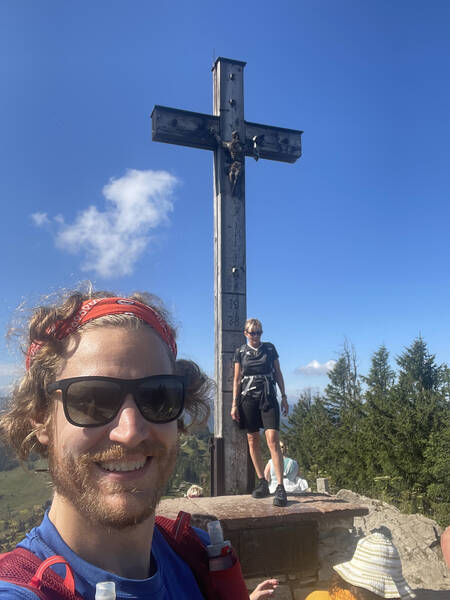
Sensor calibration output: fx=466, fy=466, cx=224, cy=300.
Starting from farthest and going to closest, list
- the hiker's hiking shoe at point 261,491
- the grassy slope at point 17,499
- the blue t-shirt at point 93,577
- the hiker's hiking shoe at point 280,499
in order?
1. the grassy slope at point 17,499
2. the hiker's hiking shoe at point 261,491
3. the hiker's hiking shoe at point 280,499
4. the blue t-shirt at point 93,577

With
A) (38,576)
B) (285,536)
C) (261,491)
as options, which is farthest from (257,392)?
(38,576)

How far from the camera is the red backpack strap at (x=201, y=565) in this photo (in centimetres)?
125

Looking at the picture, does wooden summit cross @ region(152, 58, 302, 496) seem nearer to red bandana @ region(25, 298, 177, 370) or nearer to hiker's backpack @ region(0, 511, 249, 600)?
hiker's backpack @ region(0, 511, 249, 600)

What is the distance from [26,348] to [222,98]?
4.19 m

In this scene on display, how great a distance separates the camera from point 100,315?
124cm

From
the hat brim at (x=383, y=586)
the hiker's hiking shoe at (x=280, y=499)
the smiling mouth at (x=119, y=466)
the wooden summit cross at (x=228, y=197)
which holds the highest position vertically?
the wooden summit cross at (x=228, y=197)

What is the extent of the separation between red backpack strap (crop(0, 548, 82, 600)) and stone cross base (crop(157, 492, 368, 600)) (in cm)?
250

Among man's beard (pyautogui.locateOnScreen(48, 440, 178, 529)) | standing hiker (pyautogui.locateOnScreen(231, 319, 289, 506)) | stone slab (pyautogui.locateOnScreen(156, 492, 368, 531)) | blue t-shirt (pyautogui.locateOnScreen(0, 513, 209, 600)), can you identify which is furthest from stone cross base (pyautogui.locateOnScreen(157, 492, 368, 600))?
man's beard (pyautogui.locateOnScreen(48, 440, 178, 529))

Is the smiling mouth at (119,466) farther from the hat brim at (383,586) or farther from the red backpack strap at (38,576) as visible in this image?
the hat brim at (383,586)

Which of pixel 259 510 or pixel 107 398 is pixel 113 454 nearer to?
pixel 107 398

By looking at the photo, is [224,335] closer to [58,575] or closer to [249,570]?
[249,570]

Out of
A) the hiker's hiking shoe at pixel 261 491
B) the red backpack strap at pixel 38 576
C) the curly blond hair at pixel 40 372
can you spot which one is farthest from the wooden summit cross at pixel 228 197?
the red backpack strap at pixel 38 576

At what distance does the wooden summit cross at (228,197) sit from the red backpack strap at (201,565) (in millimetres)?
2971

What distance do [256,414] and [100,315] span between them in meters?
3.20
